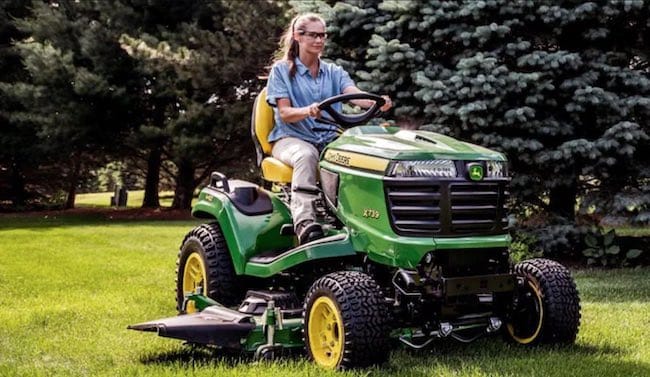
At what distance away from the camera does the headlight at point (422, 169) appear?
404cm

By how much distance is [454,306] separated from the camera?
411 centimetres

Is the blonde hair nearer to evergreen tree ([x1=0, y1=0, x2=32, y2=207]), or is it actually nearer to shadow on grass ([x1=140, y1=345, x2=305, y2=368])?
shadow on grass ([x1=140, y1=345, x2=305, y2=368])

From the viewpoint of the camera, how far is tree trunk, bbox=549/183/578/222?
30.8 ft

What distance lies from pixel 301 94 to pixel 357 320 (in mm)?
1597

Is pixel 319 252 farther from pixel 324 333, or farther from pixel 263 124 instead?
pixel 263 124

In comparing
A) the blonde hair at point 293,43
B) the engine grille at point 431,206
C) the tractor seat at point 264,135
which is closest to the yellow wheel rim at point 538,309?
the engine grille at point 431,206

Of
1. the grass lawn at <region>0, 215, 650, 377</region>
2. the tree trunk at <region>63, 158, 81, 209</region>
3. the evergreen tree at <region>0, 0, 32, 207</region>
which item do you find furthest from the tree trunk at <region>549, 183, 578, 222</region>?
the tree trunk at <region>63, 158, 81, 209</region>

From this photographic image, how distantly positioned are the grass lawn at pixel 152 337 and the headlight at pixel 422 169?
931 millimetres

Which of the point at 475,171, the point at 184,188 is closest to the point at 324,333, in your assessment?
the point at 475,171

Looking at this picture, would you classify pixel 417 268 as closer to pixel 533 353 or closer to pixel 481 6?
pixel 533 353

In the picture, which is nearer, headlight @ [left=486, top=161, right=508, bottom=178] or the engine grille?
the engine grille

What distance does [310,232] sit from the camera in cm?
442

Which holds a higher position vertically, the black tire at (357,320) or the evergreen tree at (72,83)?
the evergreen tree at (72,83)

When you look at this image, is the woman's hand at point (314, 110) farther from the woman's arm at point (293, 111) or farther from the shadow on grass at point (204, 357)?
the shadow on grass at point (204, 357)
